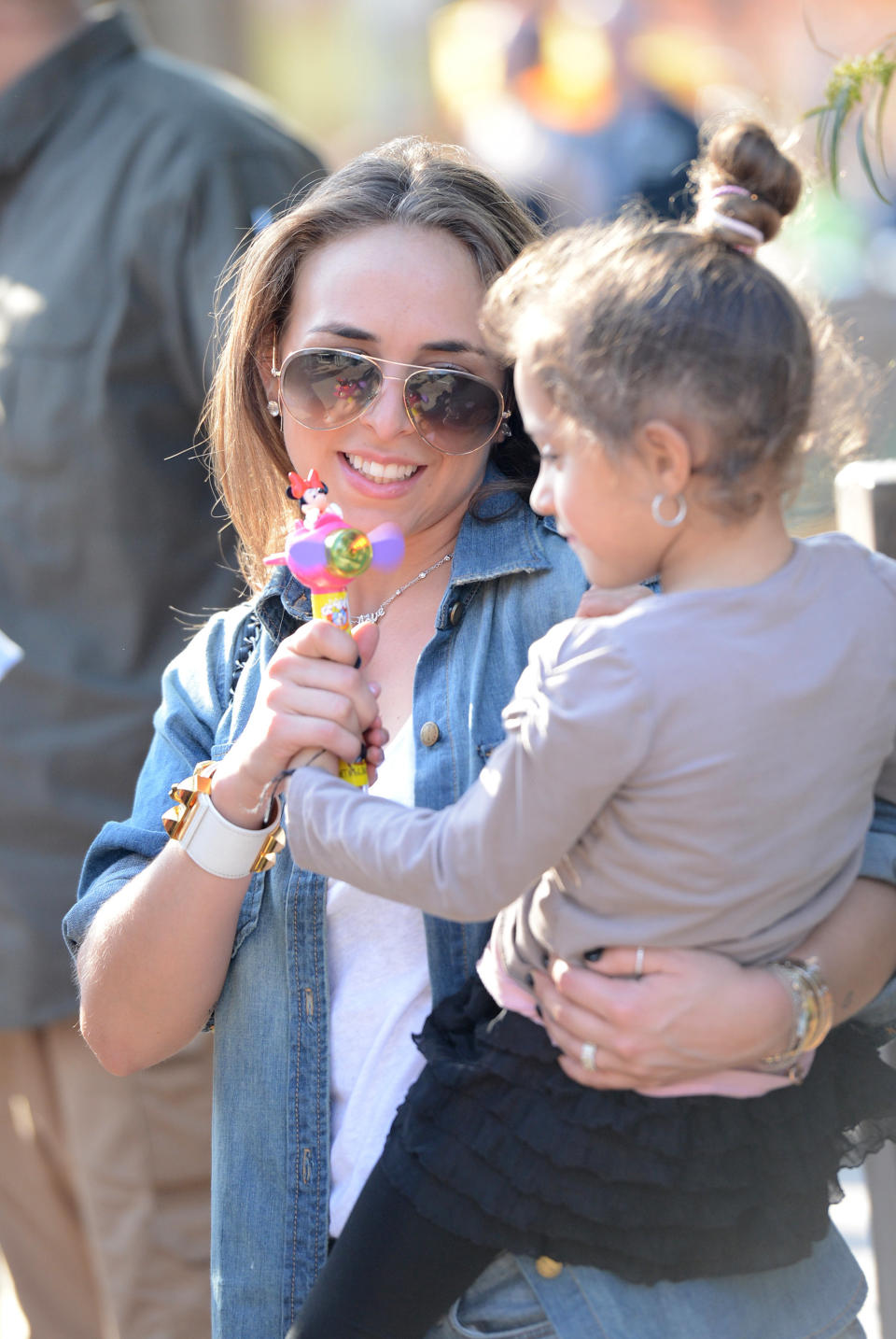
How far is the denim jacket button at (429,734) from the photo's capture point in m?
1.67

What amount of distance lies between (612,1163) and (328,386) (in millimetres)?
1002

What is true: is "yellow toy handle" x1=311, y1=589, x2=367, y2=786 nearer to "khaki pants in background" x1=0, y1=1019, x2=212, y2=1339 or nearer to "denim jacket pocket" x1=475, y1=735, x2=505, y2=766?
"denim jacket pocket" x1=475, y1=735, x2=505, y2=766

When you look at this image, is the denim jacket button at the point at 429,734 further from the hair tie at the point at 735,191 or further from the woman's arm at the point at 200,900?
the hair tie at the point at 735,191

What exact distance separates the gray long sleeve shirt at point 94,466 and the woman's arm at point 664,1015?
169 cm

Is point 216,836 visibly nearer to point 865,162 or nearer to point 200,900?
point 200,900

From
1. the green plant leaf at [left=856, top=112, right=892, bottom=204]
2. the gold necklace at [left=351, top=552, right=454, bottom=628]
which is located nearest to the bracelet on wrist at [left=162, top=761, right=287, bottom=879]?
the gold necklace at [left=351, top=552, right=454, bottom=628]

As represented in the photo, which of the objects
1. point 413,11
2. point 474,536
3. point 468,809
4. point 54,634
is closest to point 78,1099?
point 54,634

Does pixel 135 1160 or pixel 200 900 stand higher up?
pixel 200 900

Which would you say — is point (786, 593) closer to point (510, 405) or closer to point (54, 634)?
point (510, 405)

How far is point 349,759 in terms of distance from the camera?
4.83 ft

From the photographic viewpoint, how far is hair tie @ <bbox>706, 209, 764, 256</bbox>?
52.1 inches

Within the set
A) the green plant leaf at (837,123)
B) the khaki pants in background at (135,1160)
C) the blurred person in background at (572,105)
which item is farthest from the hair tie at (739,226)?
the blurred person in background at (572,105)

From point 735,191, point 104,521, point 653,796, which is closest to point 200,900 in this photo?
point 653,796

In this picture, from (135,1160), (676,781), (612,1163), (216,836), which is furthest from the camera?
(135,1160)
